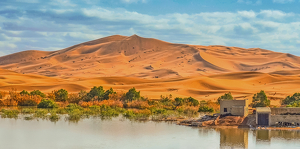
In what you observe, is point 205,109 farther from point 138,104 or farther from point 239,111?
point 239,111

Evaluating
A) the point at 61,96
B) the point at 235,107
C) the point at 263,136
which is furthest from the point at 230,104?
the point at 61,96

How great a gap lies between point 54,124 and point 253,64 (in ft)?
272

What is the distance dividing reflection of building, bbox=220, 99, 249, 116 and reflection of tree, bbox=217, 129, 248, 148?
2399 millimetres

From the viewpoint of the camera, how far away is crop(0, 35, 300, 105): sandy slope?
207ft

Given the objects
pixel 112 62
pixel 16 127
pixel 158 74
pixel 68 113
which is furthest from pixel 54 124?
pixel 112 62

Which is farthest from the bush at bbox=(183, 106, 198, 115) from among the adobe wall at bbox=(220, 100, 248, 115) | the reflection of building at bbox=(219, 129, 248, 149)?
the reflection of building at bbox=(219, 129, 248, 149)

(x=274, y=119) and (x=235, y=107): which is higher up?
(x=235, y=107)

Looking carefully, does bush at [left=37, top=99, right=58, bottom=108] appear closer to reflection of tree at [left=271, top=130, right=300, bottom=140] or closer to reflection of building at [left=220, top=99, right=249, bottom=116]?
reflection of building at [left=220, top=99, right=249, bottom=116]

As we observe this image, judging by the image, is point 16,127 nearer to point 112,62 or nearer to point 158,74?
point 158,74

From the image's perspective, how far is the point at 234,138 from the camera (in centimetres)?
2406

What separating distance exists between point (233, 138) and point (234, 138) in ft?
0.18

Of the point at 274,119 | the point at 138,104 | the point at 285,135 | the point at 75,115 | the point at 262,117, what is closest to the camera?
the point at 285,135

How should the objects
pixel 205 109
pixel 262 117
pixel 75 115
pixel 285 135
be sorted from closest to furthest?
1. pixel 285 135
2. pixel 262 117
3. pixel 75 115
4. pixel 205 109

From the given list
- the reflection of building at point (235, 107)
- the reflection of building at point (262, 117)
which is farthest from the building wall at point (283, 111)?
the reflection of building at point (235, 107)
